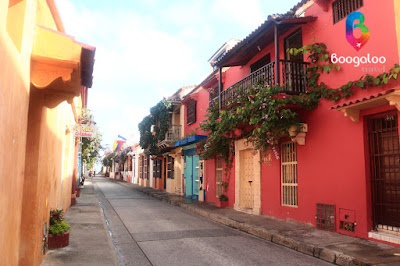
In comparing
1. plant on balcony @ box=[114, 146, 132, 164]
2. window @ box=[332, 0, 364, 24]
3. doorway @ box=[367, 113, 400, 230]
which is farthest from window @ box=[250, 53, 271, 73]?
plant on balcony @ box=[114, 146, 132, 164]

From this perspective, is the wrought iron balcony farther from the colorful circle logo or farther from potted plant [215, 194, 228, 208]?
the colorful circle logo

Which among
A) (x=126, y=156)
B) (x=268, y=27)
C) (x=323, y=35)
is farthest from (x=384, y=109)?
(x=126, y=156)

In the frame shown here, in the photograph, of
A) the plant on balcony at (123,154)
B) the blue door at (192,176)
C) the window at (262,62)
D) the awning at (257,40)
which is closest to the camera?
the awning at (257,40)

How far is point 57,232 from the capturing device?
20.1ft

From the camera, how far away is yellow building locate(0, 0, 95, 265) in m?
2.99

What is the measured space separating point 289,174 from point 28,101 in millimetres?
8198

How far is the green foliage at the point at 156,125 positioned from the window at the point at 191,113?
219cm

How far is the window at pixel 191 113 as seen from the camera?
18.6 m

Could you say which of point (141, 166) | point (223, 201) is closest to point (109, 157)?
point (141, 166)

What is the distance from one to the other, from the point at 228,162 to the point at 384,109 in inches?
299

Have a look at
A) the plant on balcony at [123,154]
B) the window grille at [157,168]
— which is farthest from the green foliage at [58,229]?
the plant on balcony at [123,154]

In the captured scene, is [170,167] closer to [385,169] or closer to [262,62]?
[262,62]

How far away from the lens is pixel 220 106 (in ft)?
41.9

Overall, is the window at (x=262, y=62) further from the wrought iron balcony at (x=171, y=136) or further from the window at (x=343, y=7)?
the wrought iron balcony at (x=171, y=136)
